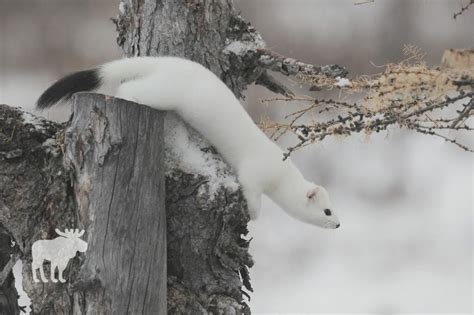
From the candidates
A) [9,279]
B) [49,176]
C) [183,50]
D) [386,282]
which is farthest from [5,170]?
[386,282]

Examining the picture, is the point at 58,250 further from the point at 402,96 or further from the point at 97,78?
the point at 402,96

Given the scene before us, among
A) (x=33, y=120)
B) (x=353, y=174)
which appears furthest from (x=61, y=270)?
(x=353, y=174)

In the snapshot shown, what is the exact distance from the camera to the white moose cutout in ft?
3.99

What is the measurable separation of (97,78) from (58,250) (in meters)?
0.31

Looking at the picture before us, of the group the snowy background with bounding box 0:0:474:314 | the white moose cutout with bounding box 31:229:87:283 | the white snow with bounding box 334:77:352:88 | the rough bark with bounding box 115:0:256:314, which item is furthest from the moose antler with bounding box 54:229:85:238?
the snowy background with bounding box 0:0:474:314

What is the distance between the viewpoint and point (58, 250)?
1.23 metres

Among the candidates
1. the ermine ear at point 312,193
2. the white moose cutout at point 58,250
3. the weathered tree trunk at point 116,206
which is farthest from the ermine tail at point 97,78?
the ermine ear at point 312,193

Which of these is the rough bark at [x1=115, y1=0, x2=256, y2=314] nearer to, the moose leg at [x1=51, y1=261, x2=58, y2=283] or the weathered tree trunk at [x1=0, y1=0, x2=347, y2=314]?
the weathered tree trunk at [x1=0, y1=0, x2=347, y2=314]

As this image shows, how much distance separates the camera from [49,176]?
130cm

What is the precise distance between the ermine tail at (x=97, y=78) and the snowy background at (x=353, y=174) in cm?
126

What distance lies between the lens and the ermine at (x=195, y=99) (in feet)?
4.33

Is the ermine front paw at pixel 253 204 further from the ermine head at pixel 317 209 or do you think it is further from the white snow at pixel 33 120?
the white snow at pixel 33 120

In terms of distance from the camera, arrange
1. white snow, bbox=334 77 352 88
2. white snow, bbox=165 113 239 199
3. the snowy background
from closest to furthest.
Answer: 1. white snow, bbox=334 77 352 88
2. white snow, bbox=165 113 239 199
3. the snowy background

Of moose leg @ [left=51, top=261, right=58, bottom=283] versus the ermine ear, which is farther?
the ermine ear
